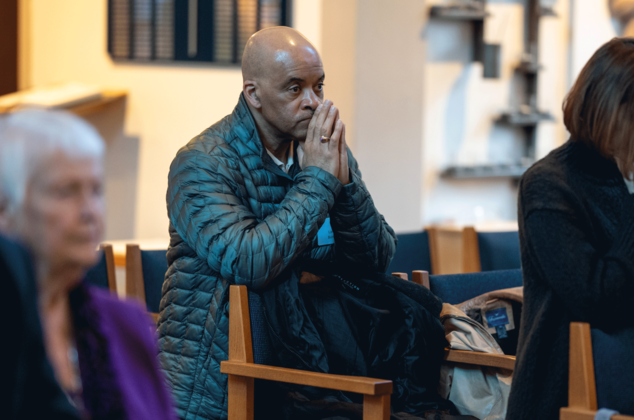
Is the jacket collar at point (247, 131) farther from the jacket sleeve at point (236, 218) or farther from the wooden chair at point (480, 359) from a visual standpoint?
the wooden chair at point (480, 359)

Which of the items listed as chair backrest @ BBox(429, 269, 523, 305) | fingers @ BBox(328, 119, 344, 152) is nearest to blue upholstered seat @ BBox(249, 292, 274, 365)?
fingers @ BBox(328, 119, 344, 152)

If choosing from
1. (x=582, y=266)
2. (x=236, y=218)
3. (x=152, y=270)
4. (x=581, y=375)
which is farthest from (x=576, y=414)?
(x=152, y=270)

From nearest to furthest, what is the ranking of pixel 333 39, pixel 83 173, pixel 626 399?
pixel 83 173
pixel 626 399
pixel 333 39

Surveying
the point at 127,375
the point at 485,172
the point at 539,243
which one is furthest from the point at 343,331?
the point at 485,172

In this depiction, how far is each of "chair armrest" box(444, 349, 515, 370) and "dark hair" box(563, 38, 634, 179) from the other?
59cm

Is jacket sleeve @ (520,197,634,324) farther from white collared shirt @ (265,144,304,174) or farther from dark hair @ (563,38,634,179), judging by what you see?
white collared shirt @ (265,144,304,174)

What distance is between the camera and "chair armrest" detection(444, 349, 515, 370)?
6.08 feet

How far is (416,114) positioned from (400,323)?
111 inches

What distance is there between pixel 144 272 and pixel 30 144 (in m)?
1.79

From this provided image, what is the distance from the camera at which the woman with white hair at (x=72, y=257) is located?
738 millimetres

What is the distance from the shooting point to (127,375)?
2.84ft

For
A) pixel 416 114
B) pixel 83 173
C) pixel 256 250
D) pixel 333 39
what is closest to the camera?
pixel 83 173

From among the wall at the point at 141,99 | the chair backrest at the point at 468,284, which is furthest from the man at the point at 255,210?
the wall at the point at 141,99

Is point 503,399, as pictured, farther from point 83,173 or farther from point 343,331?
point 83,173
